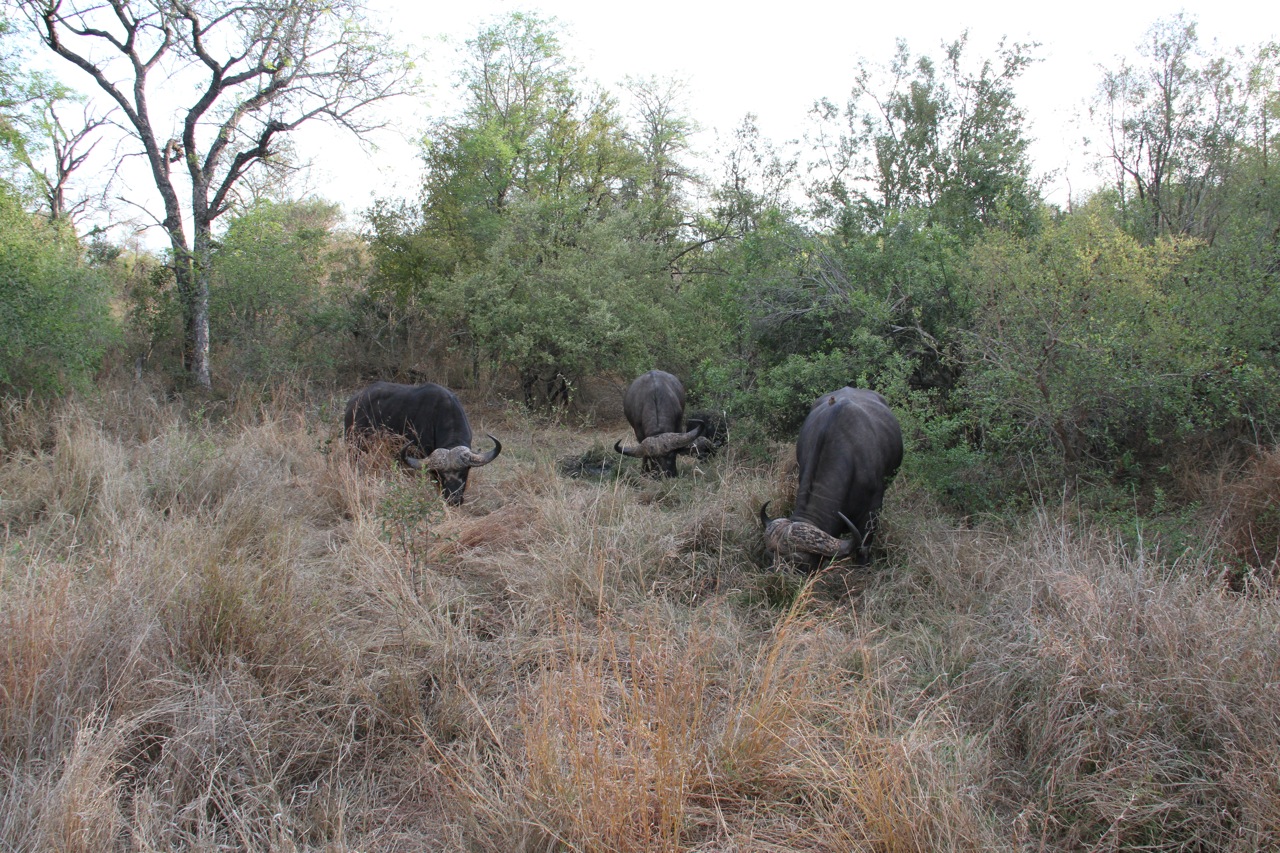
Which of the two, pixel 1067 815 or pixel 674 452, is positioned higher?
pixel 674 452

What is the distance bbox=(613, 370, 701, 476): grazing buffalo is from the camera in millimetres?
8836

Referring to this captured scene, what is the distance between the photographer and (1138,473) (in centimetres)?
577

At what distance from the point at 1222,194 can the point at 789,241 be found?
8.48 m

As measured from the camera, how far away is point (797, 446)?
6.10m

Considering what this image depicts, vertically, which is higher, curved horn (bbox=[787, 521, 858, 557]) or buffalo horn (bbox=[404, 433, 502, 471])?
buffalo horn (bbox=[404, 433, 502, 471])

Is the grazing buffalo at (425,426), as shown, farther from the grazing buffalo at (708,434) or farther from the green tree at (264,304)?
the green tree at (264,304)

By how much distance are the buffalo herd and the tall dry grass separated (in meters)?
0.44

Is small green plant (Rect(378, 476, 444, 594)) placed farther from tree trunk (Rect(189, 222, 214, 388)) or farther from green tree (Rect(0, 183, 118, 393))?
tree trunk (Rect(189, 222, 214, 388))

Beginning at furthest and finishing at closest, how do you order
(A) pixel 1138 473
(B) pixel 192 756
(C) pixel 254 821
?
(A) pixel 1138 473 < (B) pixel 192 756 < (C) pixel 254 821

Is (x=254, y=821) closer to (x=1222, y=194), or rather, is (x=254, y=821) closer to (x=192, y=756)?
(x=192, y=756)

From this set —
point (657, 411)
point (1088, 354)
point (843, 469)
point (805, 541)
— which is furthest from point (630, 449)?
point (1088, 354)

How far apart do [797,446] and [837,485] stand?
2.64 ft

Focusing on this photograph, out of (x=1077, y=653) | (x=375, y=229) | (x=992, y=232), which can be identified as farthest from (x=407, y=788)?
(x=375, y=229)

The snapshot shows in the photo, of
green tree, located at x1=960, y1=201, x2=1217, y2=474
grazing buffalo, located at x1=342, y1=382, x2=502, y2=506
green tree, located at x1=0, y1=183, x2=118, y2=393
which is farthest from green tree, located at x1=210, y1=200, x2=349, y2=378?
green tree, located at x1=960, y1=201, x2=1217, y2=474
